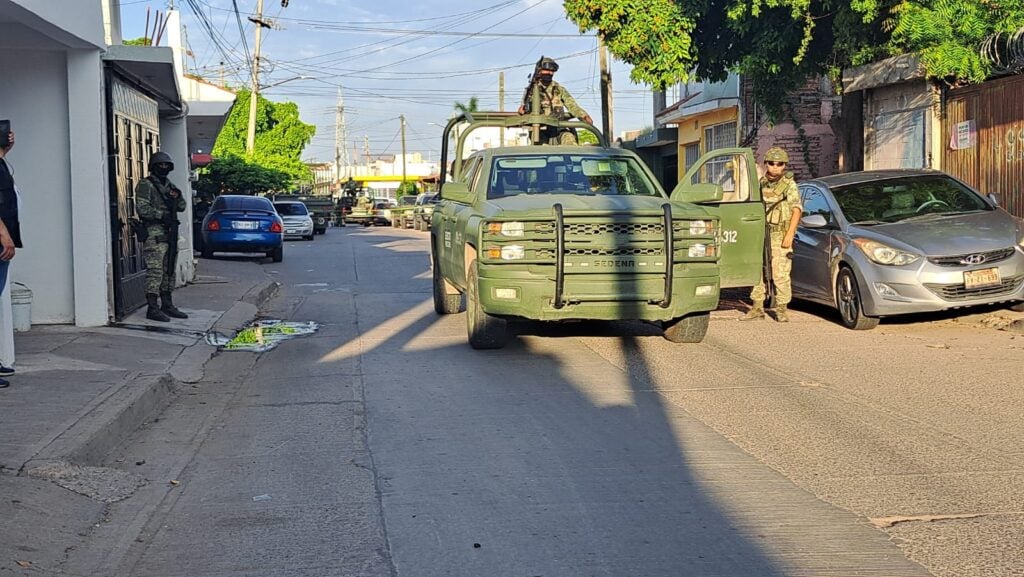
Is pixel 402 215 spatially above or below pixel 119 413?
above

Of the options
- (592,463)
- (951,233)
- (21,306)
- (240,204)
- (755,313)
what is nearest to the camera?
(592,463)

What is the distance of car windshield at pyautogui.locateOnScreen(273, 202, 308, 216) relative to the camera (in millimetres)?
38344

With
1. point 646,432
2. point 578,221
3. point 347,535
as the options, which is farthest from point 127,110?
point 347,535

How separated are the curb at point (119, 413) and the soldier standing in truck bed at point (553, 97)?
609 centimetres

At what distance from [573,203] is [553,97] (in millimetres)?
6003

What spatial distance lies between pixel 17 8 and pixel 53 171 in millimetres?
3120

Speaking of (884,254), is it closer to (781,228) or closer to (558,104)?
(781,228)

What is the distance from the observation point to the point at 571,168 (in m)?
11.2

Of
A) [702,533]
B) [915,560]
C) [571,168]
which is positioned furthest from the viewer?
[571,168]

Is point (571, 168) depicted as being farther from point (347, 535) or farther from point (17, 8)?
point (347, 535)

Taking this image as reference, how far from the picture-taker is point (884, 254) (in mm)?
11211

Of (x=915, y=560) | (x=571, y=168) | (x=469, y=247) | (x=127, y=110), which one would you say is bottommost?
A: (x=915, y=560)

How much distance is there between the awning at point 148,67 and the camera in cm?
1220

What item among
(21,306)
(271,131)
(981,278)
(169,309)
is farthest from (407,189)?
(981,278)
